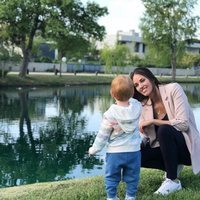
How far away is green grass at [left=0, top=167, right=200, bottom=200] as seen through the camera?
13.0ft

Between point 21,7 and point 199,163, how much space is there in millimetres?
30104

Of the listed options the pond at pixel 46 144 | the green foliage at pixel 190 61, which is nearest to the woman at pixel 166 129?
the pond at pixel 46 144

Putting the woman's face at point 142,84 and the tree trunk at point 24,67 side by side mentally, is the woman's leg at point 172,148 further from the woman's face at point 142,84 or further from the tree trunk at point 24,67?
the tree trunk at point 24,67

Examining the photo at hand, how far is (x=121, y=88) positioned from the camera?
3531 millimetres

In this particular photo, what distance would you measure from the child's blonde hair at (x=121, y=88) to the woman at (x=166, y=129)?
2.01 feet

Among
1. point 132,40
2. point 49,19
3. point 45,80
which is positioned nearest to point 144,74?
point 49,19

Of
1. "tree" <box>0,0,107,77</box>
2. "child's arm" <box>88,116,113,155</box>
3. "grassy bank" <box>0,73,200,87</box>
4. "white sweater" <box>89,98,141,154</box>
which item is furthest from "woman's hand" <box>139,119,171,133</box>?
"tree" <box>0,0,107,77</box>

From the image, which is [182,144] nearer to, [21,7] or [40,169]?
[40,169]

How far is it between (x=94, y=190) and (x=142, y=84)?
1.04 metres

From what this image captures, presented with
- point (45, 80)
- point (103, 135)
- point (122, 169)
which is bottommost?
point (45, 80)

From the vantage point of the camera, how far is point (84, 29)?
33562mm

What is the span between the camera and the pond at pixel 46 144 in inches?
311

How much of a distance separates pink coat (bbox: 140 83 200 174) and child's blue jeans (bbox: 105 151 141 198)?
566 millimetres

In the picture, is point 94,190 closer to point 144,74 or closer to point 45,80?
point 144,74
